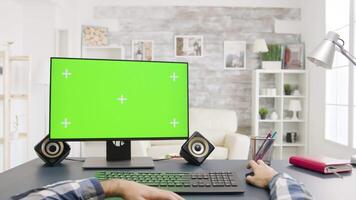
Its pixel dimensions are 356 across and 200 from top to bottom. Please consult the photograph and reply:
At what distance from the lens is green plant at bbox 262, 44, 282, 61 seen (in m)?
5.40

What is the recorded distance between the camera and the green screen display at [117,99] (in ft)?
4.86

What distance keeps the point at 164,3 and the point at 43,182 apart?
4679mm

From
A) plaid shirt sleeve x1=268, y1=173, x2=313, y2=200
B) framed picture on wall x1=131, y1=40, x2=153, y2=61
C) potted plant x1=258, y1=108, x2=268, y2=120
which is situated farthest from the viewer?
framed picture on wall x1=131, y1=40, x2=153, y2=61

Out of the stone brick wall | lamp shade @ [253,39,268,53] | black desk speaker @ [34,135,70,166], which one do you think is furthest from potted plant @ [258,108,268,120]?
black desk speaker @ [34,135,70,166]

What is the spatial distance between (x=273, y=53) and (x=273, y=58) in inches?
2.9

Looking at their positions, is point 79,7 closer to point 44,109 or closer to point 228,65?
point 44,109

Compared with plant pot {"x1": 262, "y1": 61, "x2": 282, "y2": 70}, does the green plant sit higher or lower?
higher

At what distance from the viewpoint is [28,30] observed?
15.8 feet

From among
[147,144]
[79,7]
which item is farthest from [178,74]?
[79,7]

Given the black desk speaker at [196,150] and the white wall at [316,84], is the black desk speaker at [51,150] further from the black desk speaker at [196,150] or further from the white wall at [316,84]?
the white wall at [316,84]

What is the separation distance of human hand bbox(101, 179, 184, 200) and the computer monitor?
497mm

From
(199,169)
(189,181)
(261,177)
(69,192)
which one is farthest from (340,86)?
(69,192)

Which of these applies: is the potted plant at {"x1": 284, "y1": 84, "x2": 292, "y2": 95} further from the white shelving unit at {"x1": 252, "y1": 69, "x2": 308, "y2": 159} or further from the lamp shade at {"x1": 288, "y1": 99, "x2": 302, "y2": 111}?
the lamp shade at {"x1": 288, "y1": 99, "x2": 302, "y2": 111}

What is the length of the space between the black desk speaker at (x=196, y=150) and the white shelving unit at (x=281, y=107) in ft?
12.4
